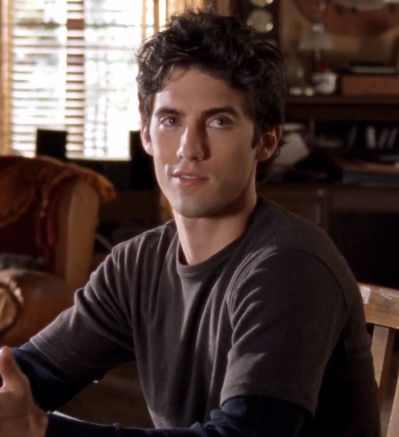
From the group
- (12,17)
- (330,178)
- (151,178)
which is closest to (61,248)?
(151,178)

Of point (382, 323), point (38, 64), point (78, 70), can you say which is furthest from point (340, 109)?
point (382, 323)

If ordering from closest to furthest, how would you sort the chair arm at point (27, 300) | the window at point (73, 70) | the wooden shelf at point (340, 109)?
the chair arm at point (27, 300), the wooden shelf at point (340, 109), the window at point (73, 70)

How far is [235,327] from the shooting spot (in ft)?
3.75

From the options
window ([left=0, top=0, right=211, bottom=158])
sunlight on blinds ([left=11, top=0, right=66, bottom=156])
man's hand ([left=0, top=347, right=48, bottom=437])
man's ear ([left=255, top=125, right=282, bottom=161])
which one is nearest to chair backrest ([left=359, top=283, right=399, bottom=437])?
man's ear ([left=255, top=125, right=282, bottom=161])

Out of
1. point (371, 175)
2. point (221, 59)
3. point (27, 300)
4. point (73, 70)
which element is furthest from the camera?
point (73, 70)

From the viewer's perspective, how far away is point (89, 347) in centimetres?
141

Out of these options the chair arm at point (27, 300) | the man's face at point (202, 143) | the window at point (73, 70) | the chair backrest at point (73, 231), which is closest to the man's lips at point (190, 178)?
the man's face at point (202, 143)

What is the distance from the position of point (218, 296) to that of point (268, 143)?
23 cm

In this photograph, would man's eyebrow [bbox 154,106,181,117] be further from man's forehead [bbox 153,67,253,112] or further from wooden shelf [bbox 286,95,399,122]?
wooden shelf [bbox 286,95,399,122]

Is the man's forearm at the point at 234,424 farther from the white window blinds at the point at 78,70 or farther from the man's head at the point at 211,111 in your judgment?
the white window blinds at the point at 78,70

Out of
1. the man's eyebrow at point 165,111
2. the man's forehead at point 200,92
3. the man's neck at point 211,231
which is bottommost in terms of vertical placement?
→ the man's neck at point 211,231

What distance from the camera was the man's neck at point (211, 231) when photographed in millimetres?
1280

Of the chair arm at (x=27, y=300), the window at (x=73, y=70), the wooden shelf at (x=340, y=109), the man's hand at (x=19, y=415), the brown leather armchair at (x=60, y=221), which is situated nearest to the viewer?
the man's hand at (x=19, y=415)

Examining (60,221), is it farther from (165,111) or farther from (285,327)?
(285,327)
